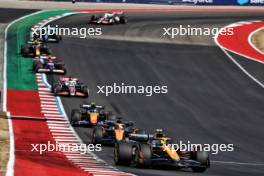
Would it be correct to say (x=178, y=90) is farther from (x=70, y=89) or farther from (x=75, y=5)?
(x=75, y=5)

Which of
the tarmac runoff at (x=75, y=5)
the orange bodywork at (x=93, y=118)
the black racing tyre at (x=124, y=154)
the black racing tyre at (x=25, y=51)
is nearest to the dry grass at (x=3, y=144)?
the black racing tyre at (x=124, y=154)

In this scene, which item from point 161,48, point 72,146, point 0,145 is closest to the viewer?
point 0,145

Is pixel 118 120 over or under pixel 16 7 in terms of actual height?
under

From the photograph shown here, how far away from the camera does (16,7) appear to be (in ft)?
210

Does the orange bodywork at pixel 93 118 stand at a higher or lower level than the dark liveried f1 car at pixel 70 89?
lower

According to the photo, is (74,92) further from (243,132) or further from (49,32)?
(49,32)

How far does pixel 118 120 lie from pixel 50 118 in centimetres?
549

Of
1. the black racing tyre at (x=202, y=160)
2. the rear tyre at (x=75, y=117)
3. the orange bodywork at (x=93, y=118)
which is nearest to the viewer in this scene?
the black racing tyre at (x=202, y=160)

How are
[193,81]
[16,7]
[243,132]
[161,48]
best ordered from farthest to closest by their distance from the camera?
[16,7] → [161,48] → [193,81] → [243,132]

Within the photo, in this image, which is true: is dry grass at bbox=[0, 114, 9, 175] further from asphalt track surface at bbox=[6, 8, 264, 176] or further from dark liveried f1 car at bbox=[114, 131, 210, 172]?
dark liveried f1 car at bbox=[114, 131, 210, 172]

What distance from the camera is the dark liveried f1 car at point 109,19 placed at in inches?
2254

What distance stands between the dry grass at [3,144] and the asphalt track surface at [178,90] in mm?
2594

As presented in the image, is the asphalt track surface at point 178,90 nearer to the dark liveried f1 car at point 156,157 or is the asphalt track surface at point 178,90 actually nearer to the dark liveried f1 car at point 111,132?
the dark liveried f1 car at point 156,157

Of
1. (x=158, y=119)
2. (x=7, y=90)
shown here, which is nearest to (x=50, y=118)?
(x=158, y=119)
